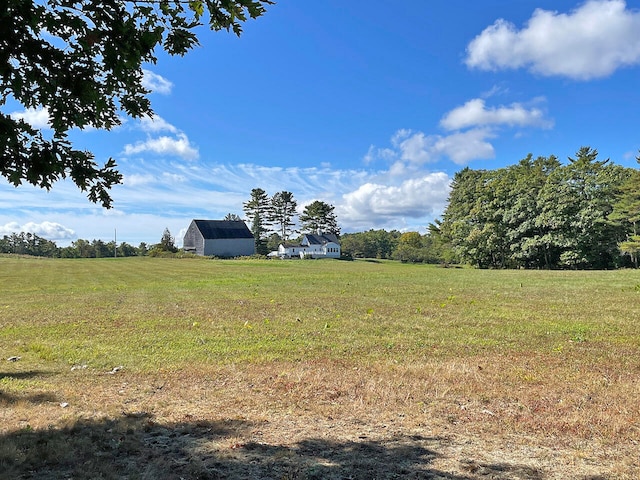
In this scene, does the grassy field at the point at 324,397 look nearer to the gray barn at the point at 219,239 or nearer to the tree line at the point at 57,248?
the gray barn at the point at 219,239

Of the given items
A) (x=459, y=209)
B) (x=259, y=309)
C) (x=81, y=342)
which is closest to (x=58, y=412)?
(x=81, y=342)

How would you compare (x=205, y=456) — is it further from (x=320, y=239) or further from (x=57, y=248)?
(x=57, y=248)

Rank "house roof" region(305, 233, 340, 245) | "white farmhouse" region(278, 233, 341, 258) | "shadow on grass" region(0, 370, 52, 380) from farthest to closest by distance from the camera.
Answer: "house roof" region(305, 233, 340, 245) < "white farmhouse" region(278, 233, 341, 258) < "shadow on grass" region(0, 370, 52, 380)

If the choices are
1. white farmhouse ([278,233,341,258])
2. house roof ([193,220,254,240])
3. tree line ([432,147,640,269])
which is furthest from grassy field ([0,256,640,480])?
white farmhouse ([278,233,341,258])

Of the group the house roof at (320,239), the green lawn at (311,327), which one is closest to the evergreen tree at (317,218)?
the house roof at (320,239)

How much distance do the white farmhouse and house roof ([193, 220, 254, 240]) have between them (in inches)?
529

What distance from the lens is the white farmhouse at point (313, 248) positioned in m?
84.5

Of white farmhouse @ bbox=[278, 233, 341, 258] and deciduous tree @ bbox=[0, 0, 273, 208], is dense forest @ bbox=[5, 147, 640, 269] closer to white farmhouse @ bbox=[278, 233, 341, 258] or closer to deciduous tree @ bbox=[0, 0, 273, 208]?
white farmhouse @ bbox=[278, 233, 341, 258]

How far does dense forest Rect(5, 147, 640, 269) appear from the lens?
42.1m

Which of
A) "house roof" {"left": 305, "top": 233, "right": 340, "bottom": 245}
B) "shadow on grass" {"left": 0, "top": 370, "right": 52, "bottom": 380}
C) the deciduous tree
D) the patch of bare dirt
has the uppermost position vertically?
"house roof" {"left": 305, "top": 233, "right": 340, "bottom": 245}

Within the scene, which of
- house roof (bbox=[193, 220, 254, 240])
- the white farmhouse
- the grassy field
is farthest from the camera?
the white farmhouse

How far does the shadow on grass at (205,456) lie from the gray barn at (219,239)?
217ft

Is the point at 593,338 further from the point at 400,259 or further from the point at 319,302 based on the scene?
the point at 400,259

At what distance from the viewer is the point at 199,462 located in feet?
10.9
